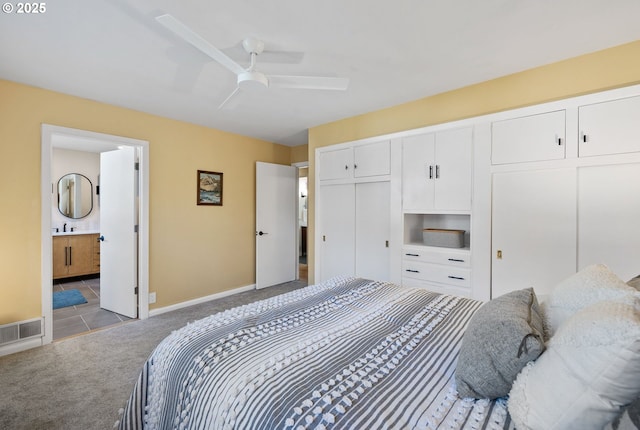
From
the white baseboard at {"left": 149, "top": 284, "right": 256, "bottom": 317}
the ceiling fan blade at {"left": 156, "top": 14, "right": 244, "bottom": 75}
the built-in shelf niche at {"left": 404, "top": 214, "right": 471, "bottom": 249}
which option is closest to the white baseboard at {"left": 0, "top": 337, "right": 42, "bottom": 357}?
the white baseboard at {"left": 149, "top": 284, "right": 256, "bottom": 317}

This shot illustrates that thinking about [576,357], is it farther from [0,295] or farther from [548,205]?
[0,295]

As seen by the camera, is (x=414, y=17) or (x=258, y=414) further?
(x=414, y=17)

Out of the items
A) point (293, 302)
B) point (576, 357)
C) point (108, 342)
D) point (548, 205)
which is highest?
point (548, 205)

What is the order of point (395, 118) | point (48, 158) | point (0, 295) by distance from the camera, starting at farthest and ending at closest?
point (395, 118) < point (48, 158) < point (0, 295)

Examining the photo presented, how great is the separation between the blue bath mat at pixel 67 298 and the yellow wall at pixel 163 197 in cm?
138

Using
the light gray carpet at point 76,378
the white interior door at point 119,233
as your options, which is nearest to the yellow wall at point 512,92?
the white interior door at point 119,233

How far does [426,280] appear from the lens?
306 centimetres

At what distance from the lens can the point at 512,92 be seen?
265 centimetres

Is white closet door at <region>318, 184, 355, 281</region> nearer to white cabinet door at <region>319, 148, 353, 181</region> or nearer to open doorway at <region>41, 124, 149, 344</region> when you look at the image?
white cabinet door at <region>319, 148, 353, 181</region>

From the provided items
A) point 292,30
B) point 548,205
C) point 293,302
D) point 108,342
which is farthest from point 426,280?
point 108,342

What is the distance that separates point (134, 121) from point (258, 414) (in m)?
3.70

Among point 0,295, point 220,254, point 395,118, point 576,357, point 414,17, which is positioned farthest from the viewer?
point 220,254

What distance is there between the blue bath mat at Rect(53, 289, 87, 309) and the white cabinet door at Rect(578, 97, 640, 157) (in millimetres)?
5957

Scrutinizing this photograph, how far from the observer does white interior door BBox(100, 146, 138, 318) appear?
3541 mm
